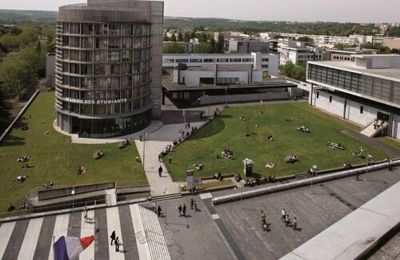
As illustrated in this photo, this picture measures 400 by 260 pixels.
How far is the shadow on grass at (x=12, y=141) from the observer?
73.5 m

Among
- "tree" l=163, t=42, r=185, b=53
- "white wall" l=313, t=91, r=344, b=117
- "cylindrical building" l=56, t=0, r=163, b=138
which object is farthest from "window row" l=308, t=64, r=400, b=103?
"tree" l=163, t=42, r=185, b=53

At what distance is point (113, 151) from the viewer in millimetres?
71438

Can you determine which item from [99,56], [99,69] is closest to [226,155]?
[99,69]

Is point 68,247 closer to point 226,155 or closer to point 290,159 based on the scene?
point 226,155

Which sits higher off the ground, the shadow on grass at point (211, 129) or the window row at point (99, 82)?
the window row at point (99, 82)

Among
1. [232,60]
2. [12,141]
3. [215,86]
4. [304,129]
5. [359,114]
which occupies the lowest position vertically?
[12,141]

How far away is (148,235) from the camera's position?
4316cm

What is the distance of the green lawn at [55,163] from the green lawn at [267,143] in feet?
25.5

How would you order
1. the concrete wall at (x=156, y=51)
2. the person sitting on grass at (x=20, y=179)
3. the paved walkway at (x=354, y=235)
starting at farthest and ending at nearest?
the concrete wall at (x=156, y=51)
the person sitting on grass at (x=20, y=179)
the paved walkway at (x=354, y=235)

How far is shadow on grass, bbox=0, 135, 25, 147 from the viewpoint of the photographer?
7347 centimetres

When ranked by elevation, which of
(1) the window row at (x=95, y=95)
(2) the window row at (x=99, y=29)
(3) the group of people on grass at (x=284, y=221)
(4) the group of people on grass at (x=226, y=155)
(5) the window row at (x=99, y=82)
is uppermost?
(2) the window row at (x=99, y=29)

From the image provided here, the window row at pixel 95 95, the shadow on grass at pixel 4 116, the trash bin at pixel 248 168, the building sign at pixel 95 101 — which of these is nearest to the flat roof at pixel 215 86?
the window row at pixel 95 95

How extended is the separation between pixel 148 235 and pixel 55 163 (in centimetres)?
2894

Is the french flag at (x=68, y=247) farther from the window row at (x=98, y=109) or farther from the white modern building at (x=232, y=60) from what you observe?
the white modern building at (x=232, y=60)
